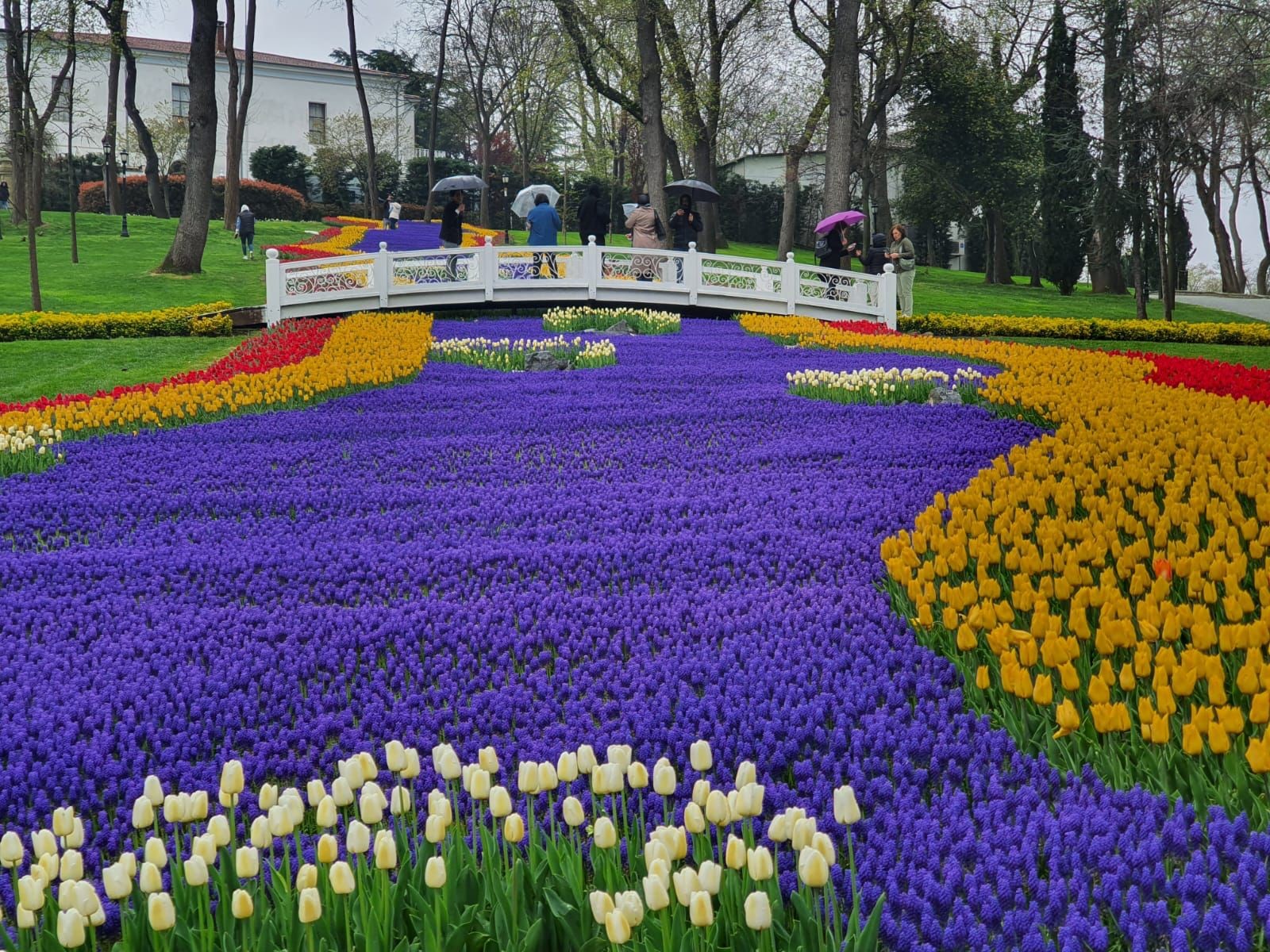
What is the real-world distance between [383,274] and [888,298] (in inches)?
337

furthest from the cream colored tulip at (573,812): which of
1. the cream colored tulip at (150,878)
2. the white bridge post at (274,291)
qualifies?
the white bridge post at (274,291)

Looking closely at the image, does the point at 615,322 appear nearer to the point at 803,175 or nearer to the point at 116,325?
the point at 116,325

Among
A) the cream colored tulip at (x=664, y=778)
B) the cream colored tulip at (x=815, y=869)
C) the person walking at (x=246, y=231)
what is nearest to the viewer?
the cream colored tulip at (x=815, y=869)

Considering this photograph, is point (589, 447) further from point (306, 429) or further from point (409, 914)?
point (409, 914)

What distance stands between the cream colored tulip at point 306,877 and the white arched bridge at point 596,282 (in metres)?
17.5

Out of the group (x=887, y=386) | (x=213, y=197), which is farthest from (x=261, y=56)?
(x=887, y=386)

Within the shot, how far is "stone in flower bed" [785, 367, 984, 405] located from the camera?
10633 mm

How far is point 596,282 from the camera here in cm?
2030

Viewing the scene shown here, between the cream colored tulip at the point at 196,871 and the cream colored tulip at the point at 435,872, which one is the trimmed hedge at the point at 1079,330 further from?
the cream colored tulip at the point at 196,871

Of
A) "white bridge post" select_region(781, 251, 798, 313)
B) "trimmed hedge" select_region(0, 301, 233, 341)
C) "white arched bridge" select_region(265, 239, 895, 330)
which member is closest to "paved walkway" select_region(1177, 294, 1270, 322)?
"white arched bridge" select_region(265, 239, 895, 330)

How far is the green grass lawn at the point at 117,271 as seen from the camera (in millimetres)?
23109

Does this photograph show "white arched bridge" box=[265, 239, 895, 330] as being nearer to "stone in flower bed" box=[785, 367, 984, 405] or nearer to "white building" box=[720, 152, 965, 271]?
"stone in flower bed" box=[785, 367, 984, 405]

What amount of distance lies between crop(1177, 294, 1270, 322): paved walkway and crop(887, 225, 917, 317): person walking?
505 inches

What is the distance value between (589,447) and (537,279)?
39.5ft
